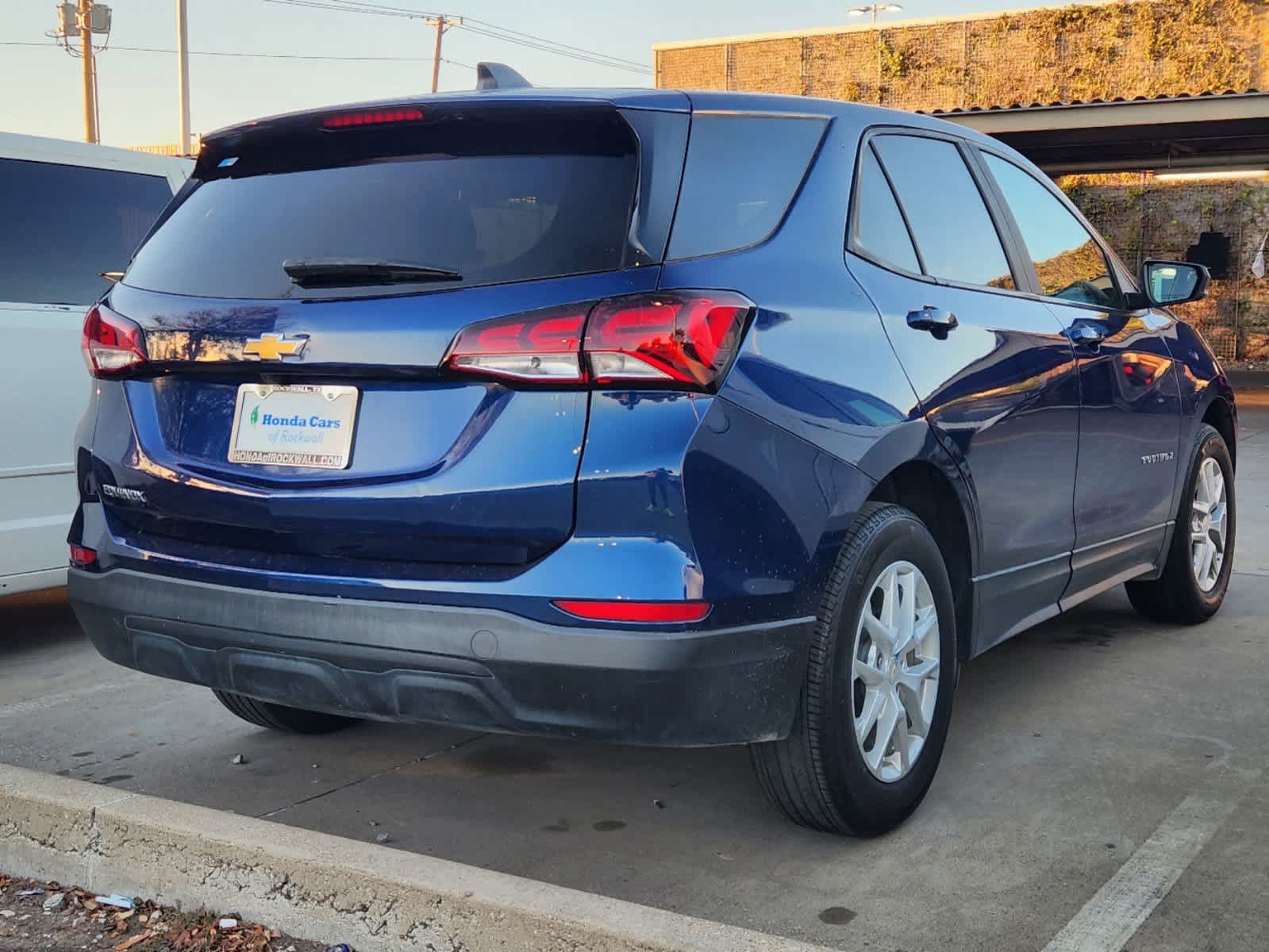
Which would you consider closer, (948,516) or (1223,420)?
(948,516)

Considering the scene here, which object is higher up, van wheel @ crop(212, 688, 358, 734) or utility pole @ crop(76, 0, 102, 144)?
utility pole @ crop(76, 0, 102, 144)

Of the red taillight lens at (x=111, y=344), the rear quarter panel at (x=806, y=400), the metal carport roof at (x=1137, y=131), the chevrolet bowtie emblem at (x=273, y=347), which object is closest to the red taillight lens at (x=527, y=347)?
the rear quarter panel at (x=806, y=400)

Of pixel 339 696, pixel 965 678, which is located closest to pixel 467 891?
pixel 339 696

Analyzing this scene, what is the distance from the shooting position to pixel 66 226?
5.48 m

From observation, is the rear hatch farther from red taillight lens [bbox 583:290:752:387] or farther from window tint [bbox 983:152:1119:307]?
window tint [bbox 983:152:1119:307]

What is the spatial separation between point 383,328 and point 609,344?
48cm

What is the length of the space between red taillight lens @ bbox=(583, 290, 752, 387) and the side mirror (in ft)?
9.65

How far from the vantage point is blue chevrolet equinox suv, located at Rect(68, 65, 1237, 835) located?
267 centimetres

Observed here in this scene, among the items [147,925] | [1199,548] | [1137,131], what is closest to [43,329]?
[147,925]

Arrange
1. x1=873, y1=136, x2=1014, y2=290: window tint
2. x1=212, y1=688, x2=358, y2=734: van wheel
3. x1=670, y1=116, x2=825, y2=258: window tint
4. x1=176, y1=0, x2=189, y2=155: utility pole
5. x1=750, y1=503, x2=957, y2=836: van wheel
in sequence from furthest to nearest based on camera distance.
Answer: x1=176, y1=0, x2=189, y2=155: utility pole
x1=212, y1=688, x2=358, y2=734: van wheel
x1=873, y1=136, x2=1014, y2=290: window tint
x1=750, y1=503, x2=957, y2=836: van wheel
x1=670, y1=116, x2=825, y2=258: window tint

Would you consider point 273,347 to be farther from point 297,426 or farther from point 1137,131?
point 1137,131

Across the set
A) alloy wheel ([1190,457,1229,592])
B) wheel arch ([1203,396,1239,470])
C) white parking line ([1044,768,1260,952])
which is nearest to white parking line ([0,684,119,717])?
white parking line ([1044,768,1260,952])

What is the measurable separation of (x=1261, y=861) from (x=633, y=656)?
5.10 feet

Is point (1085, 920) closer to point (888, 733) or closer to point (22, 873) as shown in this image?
point (888, 733)
